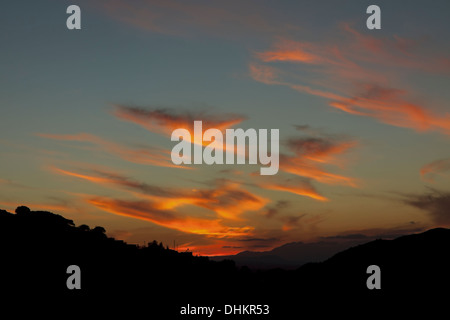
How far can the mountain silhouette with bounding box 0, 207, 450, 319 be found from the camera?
97.5 m

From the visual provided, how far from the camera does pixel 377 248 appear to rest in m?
132

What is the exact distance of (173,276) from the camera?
426 ft

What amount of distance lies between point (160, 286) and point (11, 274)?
3555 cm

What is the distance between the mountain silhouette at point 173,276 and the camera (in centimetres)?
9750

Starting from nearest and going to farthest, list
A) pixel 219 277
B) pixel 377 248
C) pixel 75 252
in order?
pixel 75 252, pixel 377 248, pixel 219 277

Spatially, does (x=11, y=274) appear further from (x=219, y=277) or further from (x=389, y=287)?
(x=389, y=287)

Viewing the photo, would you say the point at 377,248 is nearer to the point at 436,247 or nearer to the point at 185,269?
the point at 436,247
